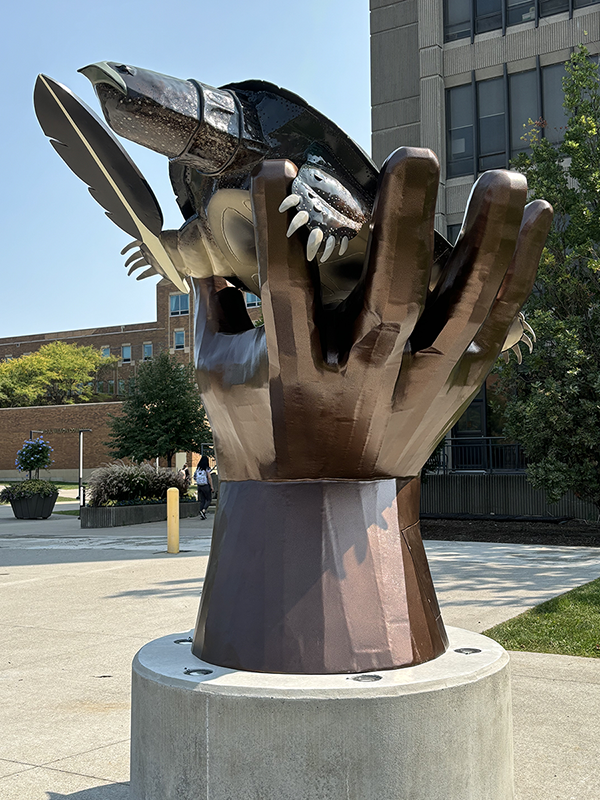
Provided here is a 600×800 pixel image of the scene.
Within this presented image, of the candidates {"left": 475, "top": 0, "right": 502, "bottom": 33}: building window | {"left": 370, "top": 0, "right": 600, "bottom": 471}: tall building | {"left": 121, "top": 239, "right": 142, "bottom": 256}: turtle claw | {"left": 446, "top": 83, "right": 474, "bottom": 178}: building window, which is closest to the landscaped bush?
{"left": 370, "top": 0, "right": 600, "bottom": 471}: tall building

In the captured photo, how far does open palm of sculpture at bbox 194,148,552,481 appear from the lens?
2.88 metres

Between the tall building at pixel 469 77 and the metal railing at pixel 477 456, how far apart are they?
5741mm

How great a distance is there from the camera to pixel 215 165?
3.13 m

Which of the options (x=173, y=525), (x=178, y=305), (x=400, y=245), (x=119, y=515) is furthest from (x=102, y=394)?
(x=400, y=245)

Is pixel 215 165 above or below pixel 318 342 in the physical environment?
above

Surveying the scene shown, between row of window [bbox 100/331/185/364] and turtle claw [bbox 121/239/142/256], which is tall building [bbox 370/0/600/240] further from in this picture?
row of window [bbox 100/331/185/364]

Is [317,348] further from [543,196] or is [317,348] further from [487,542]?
Result: [543,196]

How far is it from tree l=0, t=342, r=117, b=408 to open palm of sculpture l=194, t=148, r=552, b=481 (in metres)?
63.0

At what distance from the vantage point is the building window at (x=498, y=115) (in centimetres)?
2123

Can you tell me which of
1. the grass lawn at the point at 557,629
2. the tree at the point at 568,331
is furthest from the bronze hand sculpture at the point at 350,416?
the tree at the point at 568,331

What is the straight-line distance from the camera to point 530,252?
3373 mm

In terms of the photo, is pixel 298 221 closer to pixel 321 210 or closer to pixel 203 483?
pixel 321 210

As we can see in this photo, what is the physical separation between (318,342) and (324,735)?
1.40 metres

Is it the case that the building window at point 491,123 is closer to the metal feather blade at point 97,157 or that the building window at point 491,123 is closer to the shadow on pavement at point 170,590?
the shadow on pavement at point 170,590
